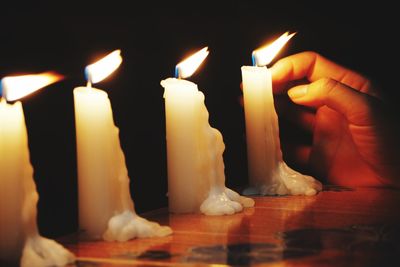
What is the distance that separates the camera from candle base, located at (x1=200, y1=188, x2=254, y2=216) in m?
1.19

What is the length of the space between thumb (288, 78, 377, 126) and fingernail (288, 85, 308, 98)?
2cm

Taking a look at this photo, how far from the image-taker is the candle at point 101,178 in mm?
986

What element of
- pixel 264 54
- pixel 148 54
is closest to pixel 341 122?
pixel 264 54

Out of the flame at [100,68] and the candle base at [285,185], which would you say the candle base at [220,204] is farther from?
the flame at [100,68]

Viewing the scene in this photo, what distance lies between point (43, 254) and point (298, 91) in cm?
95

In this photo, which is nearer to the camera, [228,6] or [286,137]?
[228,6]

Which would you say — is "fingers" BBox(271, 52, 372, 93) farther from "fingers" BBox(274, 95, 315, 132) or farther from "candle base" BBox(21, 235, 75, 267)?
"candle base" BBox(21, 235, 75, 267)

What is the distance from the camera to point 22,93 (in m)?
0.90

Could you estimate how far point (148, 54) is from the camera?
1.55 m

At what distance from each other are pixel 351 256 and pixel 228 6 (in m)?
1.12

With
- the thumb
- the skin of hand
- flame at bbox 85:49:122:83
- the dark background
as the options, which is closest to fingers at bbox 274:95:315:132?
the skin of hand

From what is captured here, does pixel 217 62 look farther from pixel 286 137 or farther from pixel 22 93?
pixel 22 93

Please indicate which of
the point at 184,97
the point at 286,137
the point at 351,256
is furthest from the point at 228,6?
the point at 351,256

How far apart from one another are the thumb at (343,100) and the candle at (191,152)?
17.7 inches
